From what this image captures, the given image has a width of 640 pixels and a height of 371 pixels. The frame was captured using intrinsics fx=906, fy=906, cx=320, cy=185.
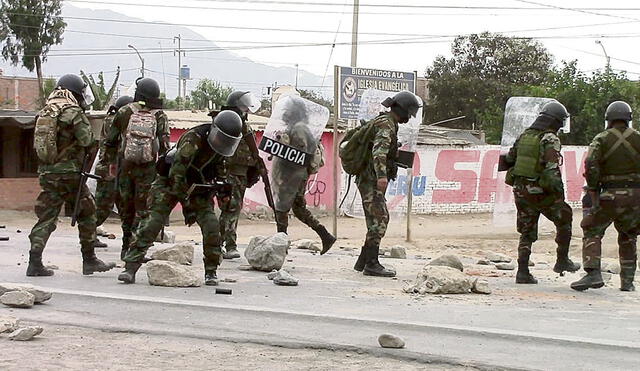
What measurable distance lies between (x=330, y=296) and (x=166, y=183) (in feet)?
5.53

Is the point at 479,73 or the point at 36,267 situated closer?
the point at 36,267

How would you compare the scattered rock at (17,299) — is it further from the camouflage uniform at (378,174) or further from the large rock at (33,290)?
the camouflage uniform at (378,174)

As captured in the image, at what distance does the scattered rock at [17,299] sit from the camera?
648 cm

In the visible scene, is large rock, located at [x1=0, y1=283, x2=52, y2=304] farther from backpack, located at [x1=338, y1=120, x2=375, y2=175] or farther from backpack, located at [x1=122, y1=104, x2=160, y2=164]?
backpack, located at [x1=338, y1=120, x2=375, y2=175]

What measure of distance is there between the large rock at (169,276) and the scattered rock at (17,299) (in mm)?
1399

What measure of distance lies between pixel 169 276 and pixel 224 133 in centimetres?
139

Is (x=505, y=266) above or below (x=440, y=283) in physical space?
below

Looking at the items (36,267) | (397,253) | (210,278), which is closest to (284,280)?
(210,278)

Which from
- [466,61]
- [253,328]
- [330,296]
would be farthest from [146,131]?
[466,61]

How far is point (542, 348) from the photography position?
5.78 meters

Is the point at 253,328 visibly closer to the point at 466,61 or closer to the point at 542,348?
the point at 542,348

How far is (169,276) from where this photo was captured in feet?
25.5

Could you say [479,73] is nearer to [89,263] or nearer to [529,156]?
[529,156]

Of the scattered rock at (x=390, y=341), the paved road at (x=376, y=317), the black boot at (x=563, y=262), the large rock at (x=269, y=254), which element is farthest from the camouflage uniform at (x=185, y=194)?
the black boot at (x=563, y=262)
